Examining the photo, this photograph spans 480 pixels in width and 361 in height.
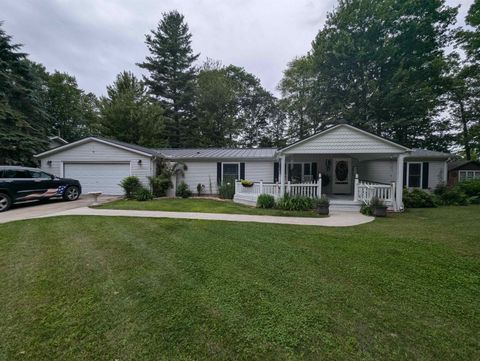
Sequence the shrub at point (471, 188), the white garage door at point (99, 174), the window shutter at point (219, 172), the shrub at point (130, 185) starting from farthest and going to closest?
the window shutter at point (219, 172)
the white garage door at point (99, 174)
the shrub at point (471, 188)
the shrub at point (130, 185)

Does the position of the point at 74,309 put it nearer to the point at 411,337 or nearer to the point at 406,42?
the point at 411,337

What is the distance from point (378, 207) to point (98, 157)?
1399cm

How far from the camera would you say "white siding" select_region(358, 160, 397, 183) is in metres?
13.6

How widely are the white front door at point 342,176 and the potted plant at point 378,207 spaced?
14.0 ft

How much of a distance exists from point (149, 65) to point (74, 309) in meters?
28.6

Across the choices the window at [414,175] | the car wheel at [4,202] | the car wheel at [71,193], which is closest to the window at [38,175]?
the car wheel at [71,193]

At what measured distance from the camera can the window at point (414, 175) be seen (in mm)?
13422

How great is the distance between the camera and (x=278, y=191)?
9.64 meters

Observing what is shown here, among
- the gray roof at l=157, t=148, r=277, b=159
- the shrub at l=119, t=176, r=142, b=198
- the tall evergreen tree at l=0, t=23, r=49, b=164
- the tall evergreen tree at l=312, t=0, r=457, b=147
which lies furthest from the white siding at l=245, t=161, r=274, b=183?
the tall evergreen tree at l=0, t=23, r=49, b=164

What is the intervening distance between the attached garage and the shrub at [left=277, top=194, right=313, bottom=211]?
25.3 ft

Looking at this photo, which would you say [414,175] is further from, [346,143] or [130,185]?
[130,185]

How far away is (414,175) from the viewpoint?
13516mm

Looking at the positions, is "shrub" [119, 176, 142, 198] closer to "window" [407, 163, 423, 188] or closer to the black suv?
the black suv

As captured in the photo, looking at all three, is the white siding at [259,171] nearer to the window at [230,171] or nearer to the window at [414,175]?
the window at [230,171]
